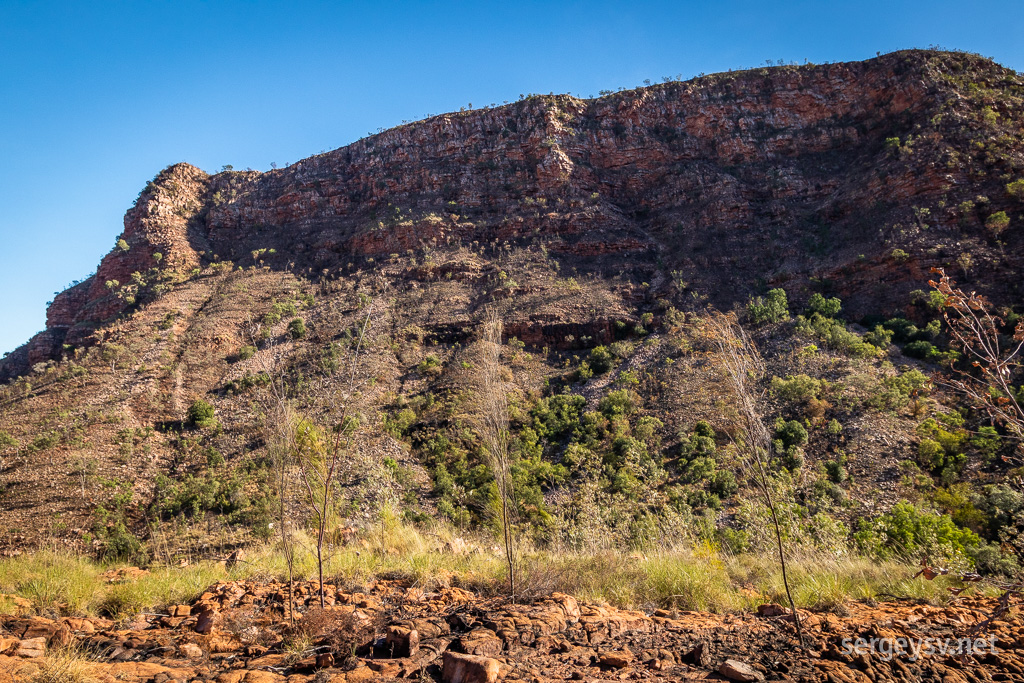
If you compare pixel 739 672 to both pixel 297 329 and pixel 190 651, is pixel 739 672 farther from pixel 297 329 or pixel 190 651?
pixel 297 329

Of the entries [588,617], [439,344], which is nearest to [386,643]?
[588,617]

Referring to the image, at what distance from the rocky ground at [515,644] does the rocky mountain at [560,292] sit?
169 inches

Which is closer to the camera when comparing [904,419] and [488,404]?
[488,404]

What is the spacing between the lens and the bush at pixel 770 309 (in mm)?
22984

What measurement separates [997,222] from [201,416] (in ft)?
129

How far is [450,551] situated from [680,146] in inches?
1471

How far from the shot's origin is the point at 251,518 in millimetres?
13820

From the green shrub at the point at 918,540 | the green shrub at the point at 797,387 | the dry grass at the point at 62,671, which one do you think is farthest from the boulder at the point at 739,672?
the green shrub at the point at 797,387

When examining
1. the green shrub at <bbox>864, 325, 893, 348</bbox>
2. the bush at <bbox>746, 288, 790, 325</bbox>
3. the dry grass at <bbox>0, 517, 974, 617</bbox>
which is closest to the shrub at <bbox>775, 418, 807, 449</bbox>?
the green shrub at <bbox>864, 325, 893, 348</bbox>

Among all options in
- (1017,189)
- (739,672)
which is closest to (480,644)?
(739,672)

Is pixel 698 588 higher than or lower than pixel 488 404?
lower

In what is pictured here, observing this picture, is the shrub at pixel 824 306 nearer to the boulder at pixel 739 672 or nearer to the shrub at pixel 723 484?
the shrub at pixel 723 484

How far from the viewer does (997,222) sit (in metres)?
22.9

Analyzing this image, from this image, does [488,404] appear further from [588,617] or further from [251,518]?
[251,518]
